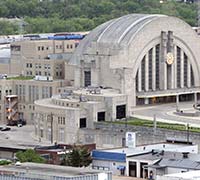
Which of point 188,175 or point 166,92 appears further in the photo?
point 166,92

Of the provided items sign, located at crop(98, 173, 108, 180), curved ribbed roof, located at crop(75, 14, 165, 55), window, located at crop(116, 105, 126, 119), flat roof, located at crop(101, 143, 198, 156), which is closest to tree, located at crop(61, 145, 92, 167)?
flat roof, located at crop(101, 143, 198, 156)

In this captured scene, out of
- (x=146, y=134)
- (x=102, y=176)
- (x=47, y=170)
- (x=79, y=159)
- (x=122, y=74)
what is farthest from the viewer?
(x=122, y=74)

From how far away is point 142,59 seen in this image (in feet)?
332

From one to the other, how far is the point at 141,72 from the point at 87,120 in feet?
36.0

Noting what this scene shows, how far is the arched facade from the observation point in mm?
98812

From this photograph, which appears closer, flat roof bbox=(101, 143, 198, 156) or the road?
flat roof bbox=(101, 143, 198, 156)

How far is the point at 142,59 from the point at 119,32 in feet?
8.47

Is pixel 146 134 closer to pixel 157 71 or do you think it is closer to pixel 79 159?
pixel 79 159

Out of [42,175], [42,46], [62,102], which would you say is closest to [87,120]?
[62,102]

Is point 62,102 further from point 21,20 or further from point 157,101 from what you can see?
point 21,20

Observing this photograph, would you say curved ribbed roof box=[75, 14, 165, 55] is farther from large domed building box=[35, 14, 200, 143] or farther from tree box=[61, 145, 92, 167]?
tree box=[61, 145, 92, 167]

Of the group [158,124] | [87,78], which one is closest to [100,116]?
[158,124]

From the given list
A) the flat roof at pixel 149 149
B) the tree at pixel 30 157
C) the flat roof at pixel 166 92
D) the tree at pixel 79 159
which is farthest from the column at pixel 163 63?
the tree at pixel 79 159

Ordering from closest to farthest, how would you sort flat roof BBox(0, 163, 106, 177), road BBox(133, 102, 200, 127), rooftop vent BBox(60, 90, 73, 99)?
flat roof BBox(0, 163, 106, 177) < road BBox(133, 102, 200, 127) < rooftop vent BBox(60, 90, 73, 99)
